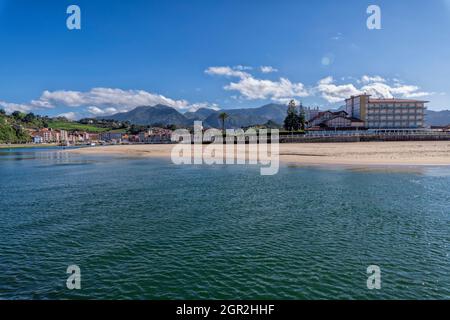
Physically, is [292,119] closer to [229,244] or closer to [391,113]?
[391,113]

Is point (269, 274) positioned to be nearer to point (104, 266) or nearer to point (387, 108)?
point (104, 266)

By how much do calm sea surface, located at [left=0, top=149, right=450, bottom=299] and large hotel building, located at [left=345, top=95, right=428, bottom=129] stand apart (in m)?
135

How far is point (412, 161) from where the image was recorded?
174ft

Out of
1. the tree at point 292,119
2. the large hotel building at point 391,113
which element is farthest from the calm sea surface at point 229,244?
the large hotel building at point 391,113

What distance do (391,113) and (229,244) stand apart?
164457 mm

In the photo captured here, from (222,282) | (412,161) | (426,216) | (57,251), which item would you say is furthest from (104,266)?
(412,161)

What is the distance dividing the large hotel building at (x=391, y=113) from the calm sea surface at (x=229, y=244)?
13524 cm

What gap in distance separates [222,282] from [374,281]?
581 cm

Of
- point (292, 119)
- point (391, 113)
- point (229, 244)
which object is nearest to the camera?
point (229, 244)

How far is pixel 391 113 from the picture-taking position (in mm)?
154000

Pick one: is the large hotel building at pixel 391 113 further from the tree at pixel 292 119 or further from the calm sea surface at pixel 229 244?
the calm sea surface at pixel 229 244

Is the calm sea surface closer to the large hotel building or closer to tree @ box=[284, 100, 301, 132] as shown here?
tree @ box=[284, 100, 301, 132]

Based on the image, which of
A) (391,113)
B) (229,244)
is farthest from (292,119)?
(229,244)

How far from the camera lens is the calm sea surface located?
37.3 ft
